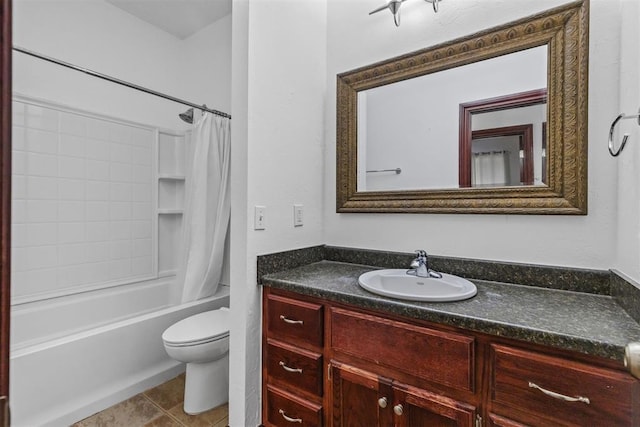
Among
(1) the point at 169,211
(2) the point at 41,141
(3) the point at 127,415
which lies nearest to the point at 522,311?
(3) the point at 127,415

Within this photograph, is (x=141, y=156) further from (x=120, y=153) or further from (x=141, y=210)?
(x=141, y=210)

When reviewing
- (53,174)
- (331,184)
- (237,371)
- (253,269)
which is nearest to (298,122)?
(331,184)

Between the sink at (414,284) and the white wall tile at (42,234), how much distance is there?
2.16 metres

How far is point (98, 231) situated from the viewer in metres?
2.30

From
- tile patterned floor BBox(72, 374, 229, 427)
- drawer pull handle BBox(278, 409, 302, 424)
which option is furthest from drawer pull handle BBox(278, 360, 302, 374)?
tile patterned floor BBox(72, 374, 229, 427)

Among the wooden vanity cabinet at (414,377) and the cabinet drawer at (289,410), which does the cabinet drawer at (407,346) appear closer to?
the wooden vanity cabinet at (414,377)

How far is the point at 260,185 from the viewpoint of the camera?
1.44m

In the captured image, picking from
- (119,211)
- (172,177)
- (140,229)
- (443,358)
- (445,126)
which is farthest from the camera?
(172,177)

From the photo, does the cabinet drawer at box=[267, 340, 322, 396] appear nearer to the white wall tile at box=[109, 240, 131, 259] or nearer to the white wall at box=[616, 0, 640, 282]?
the white wall at box=[616, 0, 640, 282]

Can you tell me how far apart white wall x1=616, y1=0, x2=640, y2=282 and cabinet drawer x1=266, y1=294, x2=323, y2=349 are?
107 centimetres

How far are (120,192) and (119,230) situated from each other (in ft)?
1.01

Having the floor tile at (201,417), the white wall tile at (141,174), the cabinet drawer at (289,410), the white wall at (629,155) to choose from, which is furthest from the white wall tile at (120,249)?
the white wall at (629,155)

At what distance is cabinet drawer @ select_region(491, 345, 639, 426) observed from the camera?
29.7 inches

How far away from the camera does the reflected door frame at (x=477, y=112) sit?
1305mm
